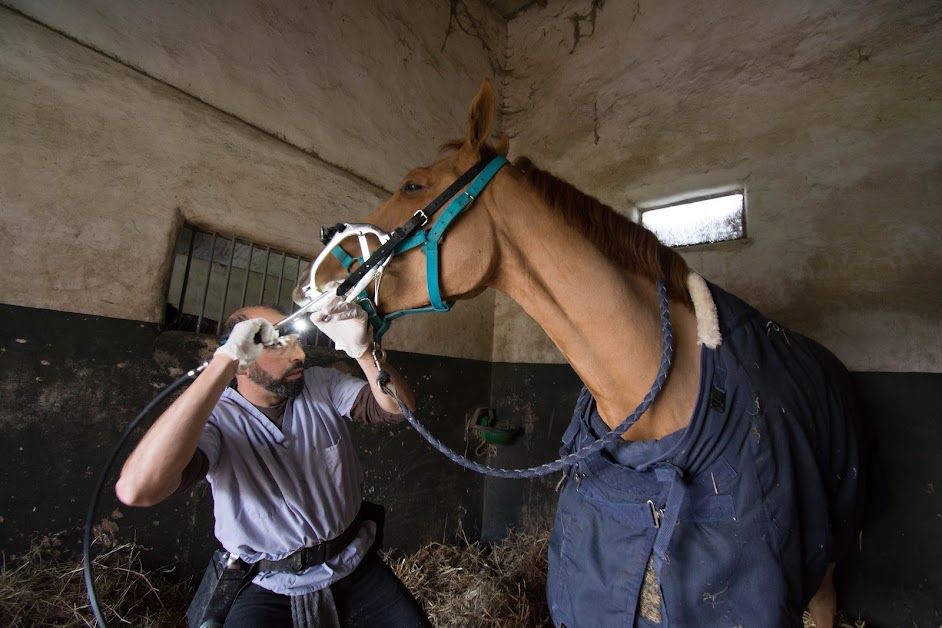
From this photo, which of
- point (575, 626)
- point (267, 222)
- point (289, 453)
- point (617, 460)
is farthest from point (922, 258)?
point (267, 222)

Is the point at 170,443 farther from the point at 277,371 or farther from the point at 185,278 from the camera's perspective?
the point at 185,278

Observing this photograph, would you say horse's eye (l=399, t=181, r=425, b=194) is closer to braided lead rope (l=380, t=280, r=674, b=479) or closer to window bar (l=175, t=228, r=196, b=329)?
braided lead rope (l=380, t=280, r=674, b=479)

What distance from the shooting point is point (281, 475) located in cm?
140

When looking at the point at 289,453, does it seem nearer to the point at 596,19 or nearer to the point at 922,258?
the point at 922,258

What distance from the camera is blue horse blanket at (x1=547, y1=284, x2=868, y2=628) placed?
97 cm

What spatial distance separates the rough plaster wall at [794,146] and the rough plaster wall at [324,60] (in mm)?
1135

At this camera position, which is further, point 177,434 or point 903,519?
point 903,519

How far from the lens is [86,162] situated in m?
1.76

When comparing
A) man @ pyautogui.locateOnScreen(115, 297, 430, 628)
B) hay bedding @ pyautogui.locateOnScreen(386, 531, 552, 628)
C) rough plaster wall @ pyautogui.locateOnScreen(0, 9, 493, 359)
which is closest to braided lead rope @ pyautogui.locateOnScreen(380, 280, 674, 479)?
man @ pyautogui.locateOnScreen(115, 297, 430, 628)

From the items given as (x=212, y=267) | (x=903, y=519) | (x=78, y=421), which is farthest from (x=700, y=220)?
(x=78, y=421)

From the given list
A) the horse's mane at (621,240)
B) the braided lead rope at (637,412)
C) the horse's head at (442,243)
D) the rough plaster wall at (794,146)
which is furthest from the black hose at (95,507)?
the rough plaster wall at (794,146)

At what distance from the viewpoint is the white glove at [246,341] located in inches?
41.9

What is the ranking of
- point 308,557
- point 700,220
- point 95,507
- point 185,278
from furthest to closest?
point 700,220, point 185,278, point 308,557, point 95,507

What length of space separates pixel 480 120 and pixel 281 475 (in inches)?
49.9
